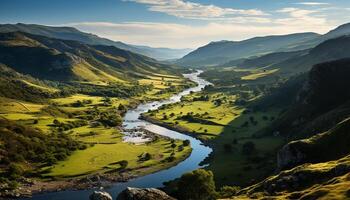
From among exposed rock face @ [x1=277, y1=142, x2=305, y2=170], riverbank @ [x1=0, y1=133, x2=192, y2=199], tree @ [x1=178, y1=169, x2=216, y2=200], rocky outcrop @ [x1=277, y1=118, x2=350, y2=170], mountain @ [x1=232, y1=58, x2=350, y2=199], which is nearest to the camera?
mountain @ [x1=232, y1=58, x2=350, y2=199]

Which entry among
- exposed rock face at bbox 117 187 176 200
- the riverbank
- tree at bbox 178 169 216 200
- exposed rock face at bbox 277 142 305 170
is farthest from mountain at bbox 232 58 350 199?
the riverbank

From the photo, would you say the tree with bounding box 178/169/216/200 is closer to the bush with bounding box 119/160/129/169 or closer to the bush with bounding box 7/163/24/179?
the bush with bounding box 119/160/129/169

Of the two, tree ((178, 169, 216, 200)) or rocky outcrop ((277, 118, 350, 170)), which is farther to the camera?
tree ((178, 169, 216, 200))

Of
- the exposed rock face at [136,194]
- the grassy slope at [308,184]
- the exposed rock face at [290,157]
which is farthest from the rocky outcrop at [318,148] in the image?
the exposed rock face at [136,194]

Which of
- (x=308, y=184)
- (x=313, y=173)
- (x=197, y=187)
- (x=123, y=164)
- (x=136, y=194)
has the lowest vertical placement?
(x=123, y=164)

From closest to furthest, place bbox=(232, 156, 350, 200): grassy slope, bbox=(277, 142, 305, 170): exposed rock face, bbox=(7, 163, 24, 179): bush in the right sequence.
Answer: bbox=(232, 156, 350, 200): grassy slope, bbox=(277, 142, 305, 170): exposed rock face, bbox=(7, 163, 24, 179): bush

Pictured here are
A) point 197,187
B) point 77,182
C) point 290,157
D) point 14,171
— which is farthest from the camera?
point 14,171

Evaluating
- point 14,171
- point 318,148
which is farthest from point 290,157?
point 14,171

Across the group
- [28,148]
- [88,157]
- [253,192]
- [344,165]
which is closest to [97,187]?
[88,157]

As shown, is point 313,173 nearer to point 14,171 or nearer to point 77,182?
point 77,182
